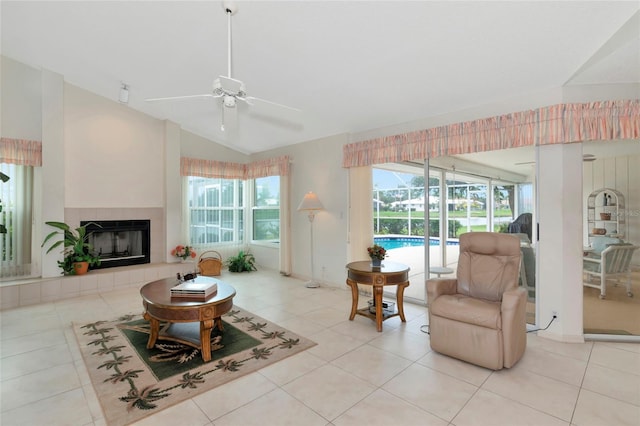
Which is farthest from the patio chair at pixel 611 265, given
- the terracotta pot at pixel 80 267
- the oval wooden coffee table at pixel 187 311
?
the terracotta pot at pixel 80 267

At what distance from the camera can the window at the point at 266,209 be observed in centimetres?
664

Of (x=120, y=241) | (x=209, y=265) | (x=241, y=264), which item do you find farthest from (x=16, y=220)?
(x=241, y=264)

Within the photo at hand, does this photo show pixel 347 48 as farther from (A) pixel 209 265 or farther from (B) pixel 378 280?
(A) pixel 209 265

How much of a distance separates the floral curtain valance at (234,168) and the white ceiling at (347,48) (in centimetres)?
166

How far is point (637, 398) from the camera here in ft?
7.12

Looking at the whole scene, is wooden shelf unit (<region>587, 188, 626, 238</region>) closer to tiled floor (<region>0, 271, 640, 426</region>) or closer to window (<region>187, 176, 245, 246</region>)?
tiled floor (<region>0, 271, 640, 426</region>)

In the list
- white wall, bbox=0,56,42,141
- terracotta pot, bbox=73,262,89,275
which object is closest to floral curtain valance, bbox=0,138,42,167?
white wall, bbox=0,56,42,141

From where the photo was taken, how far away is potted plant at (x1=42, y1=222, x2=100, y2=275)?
458 cm

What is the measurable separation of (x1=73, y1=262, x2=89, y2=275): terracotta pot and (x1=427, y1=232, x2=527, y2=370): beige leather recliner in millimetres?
4928

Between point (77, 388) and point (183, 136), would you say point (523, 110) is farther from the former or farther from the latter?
point (183, 136)

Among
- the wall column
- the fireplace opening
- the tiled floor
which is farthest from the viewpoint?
the fireplace opening

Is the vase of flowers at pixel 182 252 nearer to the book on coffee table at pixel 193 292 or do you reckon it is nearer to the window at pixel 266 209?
the window at pixel 266 209

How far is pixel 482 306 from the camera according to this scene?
264 cm

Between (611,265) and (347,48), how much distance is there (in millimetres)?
3445
